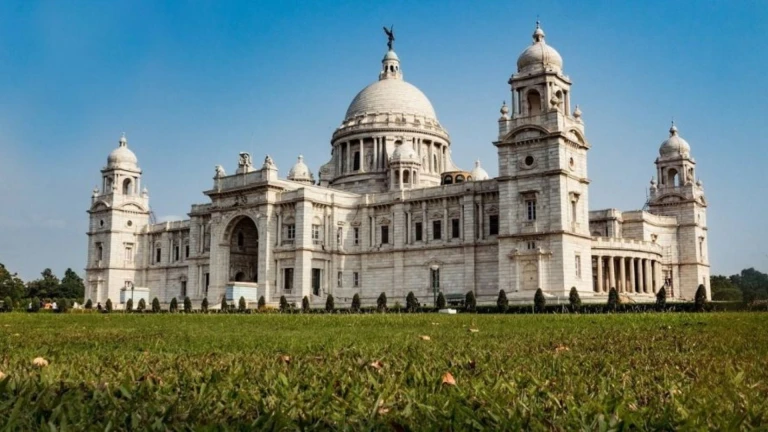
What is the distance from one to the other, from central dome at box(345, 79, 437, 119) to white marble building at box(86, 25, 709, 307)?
0.58 ft

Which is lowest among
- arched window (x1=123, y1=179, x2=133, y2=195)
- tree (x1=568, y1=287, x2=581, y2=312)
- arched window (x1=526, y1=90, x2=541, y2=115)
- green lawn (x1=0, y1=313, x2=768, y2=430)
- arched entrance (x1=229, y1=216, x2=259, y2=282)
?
green lawn (x1=0, y1=313, x2=768, y2=430)

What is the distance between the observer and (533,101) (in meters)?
51.7

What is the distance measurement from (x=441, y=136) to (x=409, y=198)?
1715 cm

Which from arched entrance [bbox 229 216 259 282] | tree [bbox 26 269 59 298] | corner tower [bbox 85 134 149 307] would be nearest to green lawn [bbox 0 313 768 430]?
arched entrance [bbox 229 216 259 282]

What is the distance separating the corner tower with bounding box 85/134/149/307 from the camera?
75.9 meters

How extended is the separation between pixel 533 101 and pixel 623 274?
13901 mm

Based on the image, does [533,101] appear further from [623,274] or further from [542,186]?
[623,274]

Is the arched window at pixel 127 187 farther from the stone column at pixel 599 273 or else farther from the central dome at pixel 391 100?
the stone column at pixel 599 273

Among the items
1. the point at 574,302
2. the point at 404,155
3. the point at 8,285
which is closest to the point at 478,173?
the point at 404,155

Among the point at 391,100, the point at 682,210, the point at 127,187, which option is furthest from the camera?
the point at 127,187

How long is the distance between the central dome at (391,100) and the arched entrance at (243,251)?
1751 centimetres

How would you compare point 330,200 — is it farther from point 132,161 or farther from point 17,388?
point 17,388

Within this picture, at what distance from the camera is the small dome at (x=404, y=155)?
64.6m

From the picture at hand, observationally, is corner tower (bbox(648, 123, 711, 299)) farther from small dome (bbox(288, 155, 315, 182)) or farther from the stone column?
small dome (bbox(288, 155, 315, 182))
